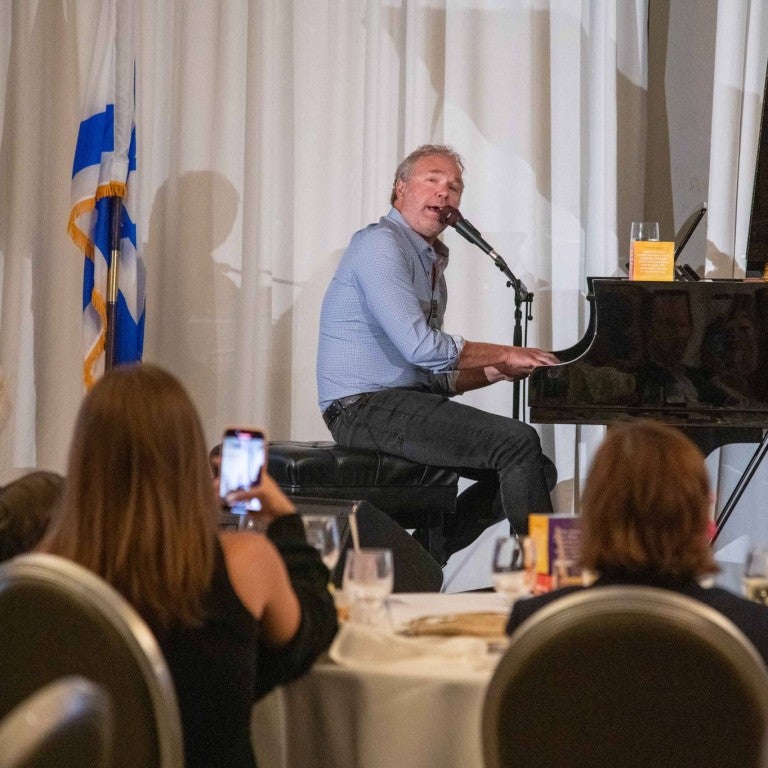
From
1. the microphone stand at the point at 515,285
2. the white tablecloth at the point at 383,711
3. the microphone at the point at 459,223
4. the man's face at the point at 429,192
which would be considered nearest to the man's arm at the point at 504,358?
the microphone stand at the point at 515,285

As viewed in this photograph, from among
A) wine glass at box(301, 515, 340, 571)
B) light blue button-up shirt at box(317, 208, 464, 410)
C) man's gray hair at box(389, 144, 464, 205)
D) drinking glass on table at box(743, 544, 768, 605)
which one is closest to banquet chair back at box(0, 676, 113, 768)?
wine glass at box(301, 515, 340, 571)

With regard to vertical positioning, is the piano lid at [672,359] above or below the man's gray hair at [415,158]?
below

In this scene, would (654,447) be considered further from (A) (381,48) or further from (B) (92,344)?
(A) (381,48)

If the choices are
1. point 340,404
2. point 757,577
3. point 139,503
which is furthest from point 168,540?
point 340,404

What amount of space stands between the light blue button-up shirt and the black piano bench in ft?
0.99

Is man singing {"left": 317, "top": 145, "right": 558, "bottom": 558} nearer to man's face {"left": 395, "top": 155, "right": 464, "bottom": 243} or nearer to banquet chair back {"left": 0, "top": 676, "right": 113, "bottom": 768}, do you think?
man's face {"left": 395, "top": 155, "right": 464, "bottom": 243}

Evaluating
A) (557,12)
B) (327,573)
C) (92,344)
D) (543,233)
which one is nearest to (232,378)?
(92,344)

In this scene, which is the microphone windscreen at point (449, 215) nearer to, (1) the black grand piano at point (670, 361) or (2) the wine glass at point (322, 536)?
(1) the black grand piano at point (670, 361)

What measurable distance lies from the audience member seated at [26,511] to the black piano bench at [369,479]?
201cm

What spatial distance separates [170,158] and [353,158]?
0.85m

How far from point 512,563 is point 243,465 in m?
0.45

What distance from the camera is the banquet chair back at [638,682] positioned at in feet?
4.15

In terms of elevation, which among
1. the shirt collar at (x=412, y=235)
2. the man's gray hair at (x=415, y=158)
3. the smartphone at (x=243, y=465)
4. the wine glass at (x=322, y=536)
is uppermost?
the man's gray hair at (x=415, y=158)

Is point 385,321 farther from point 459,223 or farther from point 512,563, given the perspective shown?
point 512,563
